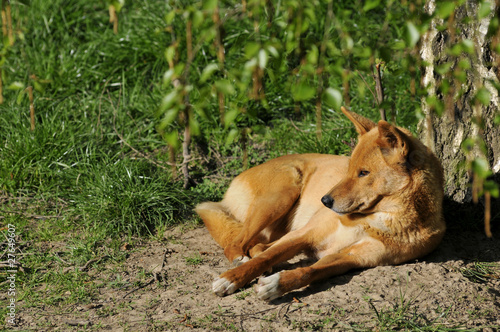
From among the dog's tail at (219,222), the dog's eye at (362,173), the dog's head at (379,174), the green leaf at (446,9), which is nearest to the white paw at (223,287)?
the dog's tail at (219,222)

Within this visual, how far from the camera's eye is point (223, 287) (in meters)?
3.33

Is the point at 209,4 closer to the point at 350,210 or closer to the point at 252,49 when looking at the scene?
the point at 252,49

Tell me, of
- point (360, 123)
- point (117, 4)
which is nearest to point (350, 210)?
point (360, 123)

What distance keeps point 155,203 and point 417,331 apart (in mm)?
2432

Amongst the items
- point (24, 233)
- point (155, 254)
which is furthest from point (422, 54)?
point (24, 233)

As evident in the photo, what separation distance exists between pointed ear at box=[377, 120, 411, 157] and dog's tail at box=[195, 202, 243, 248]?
132cm

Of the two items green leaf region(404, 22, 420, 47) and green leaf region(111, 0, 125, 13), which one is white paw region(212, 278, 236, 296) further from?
green leaf region(404, 22, 420, 47)

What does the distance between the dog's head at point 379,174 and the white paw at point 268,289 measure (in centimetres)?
61

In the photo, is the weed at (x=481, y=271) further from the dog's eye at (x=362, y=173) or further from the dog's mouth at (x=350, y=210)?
the dog's eye at (x=362, y=173)

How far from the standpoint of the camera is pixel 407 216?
3.39 m

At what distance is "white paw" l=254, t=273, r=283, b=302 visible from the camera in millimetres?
3199

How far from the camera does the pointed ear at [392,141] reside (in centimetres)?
329

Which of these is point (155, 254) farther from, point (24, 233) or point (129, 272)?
point (24, 233)

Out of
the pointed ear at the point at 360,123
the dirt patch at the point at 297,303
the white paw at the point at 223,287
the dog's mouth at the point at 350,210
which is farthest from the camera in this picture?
the pointed ear at the point at 360,123
